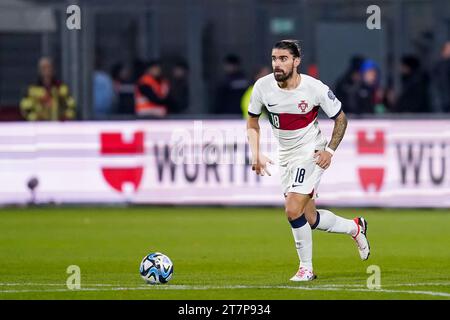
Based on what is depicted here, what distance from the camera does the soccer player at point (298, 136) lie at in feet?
40.0

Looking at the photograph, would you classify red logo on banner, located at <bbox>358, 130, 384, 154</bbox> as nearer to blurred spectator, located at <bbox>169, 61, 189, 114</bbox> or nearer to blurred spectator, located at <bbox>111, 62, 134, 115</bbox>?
blurred spectator, located at <bbox>169, 61, 189, 114</bbox>

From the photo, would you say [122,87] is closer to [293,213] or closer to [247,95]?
[247,95]

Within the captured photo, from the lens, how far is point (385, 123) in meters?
21.2

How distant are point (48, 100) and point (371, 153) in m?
5.50

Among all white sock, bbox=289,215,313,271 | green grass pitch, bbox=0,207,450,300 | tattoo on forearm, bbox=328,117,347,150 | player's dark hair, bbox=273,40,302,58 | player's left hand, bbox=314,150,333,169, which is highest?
player's dark hair, bbox=273,40,302,58

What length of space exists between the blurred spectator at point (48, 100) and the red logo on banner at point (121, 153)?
151 cm

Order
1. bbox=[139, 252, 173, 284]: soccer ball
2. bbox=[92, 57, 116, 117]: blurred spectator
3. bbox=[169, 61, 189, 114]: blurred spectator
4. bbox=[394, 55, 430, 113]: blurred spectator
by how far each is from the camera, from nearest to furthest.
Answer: bbox=[139, 252, 173, 284]: soccer ball < bbox=[394, 55, 430, 113]: blurred spectator < bbox=[92, 57, 116, 117]: blurred spectator < bbox=[169, 61, 189, 114]: blurred spectator

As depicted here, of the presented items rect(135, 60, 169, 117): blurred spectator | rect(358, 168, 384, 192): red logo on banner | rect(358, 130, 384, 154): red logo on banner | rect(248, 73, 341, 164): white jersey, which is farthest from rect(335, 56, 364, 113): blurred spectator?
rect(248, 73, 341, 164): white jersey

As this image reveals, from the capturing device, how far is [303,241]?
12.2 m

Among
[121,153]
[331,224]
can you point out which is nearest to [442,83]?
[121,153]

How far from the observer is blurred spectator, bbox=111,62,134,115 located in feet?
84.7

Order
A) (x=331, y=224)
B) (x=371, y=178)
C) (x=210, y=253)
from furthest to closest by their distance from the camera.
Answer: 1. (x=371, y=178)
2. (x=210, y=253)
3. (x=331, y=224)

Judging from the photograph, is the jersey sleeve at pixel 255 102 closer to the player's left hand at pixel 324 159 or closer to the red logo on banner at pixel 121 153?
the player's left hand at pixel 324 159

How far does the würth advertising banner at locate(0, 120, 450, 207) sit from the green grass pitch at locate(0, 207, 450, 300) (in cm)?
25
